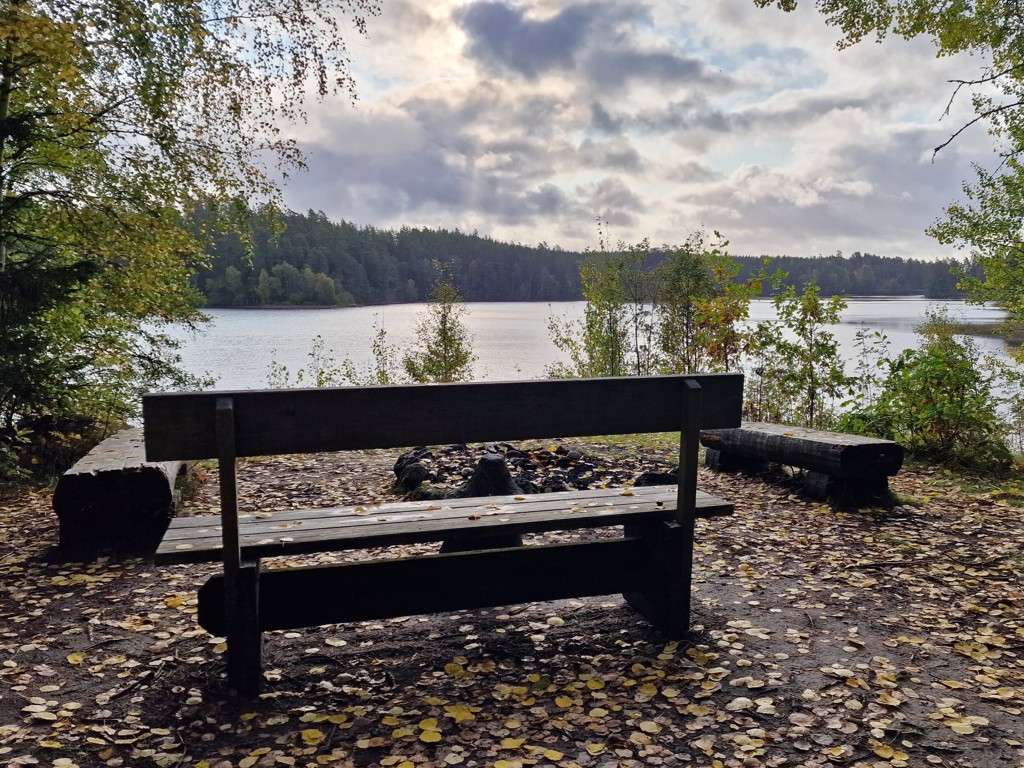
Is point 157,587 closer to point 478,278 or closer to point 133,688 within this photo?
point 133,688

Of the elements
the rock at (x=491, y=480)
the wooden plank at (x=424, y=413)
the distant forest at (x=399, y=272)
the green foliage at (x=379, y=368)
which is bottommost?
the green foliage at (x=379, y=368)

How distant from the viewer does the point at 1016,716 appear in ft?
8.43

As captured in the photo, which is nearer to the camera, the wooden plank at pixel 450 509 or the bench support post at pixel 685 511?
the bench support post at pixel 685 511

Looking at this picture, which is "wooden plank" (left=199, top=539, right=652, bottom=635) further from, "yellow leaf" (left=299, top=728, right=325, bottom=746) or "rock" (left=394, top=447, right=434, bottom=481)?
"rock" (left=394, top=447, right=434, bottom=481)

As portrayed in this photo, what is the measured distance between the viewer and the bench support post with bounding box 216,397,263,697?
261cm

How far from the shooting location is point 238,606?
106 inches

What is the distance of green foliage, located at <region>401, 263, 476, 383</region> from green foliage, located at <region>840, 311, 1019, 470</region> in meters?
14.6

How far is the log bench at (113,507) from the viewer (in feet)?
14.9

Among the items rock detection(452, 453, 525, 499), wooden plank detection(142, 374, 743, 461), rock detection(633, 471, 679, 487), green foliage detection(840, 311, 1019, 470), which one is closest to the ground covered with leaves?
wooden plank detection(142, 374, 743, 461)

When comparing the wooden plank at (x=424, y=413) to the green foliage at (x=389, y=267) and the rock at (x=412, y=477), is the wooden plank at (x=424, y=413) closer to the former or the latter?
the rock at (x=412, y=477)

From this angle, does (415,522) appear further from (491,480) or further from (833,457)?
(833,457)

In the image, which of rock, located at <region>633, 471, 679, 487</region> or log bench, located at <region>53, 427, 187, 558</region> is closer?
log bench, located at <region>53, 427, 187, 558</region>

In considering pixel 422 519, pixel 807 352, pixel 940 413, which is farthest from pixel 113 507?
pixel 807 352

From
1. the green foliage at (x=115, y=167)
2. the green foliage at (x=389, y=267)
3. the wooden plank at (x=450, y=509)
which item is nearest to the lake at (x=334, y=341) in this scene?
the green foliage at (x=389, y=267)
